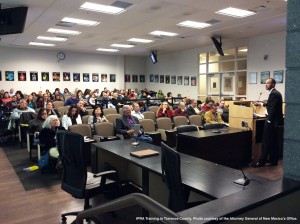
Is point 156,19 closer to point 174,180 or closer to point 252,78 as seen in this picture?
point 252,78

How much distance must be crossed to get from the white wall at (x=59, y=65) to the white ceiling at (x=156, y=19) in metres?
2.10

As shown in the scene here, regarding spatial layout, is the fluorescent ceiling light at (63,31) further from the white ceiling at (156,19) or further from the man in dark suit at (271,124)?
the man in dark suit at (271,124)

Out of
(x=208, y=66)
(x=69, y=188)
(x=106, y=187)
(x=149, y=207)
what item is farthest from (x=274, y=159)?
(x=208, y=66)

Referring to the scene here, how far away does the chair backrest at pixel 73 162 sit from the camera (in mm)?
2727

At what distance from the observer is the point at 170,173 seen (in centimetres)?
214

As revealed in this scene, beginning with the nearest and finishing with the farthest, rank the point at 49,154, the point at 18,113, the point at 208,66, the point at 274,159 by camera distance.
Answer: the point at 49,154 < the point at 274,159 < the point at 18,113 < the point at 208,66

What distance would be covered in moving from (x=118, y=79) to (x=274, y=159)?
11948 mm

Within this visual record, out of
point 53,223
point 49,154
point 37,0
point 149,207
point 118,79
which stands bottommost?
point 53,223

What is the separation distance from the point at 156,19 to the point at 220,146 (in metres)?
4.34

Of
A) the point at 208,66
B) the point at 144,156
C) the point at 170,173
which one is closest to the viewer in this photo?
the point at 170,173

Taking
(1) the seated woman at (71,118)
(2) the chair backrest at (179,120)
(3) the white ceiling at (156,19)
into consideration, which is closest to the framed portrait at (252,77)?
(3) the white ceiling at (156,19)

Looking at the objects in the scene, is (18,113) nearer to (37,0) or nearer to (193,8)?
(37,0)

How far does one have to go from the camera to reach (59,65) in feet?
46.3

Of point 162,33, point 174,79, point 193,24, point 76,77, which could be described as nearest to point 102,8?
point 193,24
